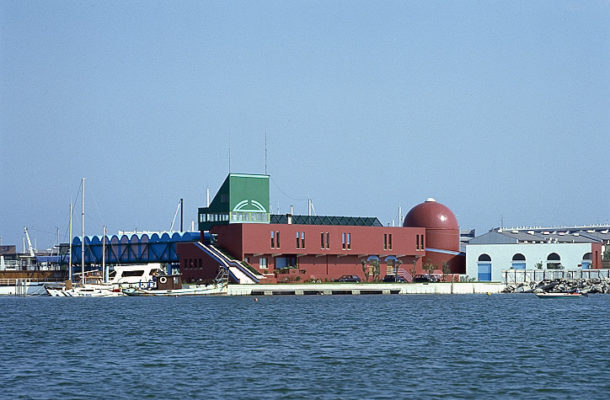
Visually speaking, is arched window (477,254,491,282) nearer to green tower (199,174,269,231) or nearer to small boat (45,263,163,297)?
green tower (199,174,269,231)

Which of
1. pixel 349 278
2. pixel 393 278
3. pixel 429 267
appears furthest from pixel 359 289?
pixel 429 267

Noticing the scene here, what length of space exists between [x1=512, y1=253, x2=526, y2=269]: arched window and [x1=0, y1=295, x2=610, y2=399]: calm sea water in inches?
1996

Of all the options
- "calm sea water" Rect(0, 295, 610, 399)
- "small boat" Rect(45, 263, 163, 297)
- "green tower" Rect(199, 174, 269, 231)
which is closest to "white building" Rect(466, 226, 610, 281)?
"green tower" Rect(199, 174, 269, 231)

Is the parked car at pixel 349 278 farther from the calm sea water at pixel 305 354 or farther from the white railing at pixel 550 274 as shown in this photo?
the calm sea water at pixel 305 354

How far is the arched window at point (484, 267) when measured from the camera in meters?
131

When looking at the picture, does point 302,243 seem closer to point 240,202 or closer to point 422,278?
point 240,202

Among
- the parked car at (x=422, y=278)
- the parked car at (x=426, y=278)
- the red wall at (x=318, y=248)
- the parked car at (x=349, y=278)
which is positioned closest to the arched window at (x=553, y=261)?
the parked car at (x=426, y=278)

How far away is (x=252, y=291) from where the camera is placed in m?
110

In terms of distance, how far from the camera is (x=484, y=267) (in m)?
131

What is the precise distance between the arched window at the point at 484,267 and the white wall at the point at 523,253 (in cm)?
41

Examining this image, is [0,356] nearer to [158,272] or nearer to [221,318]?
[221,318]

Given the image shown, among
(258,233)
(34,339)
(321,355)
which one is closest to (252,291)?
(258,233)

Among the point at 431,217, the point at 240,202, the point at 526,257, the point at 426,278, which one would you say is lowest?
the point at 426,278

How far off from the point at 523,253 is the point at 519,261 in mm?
1204
